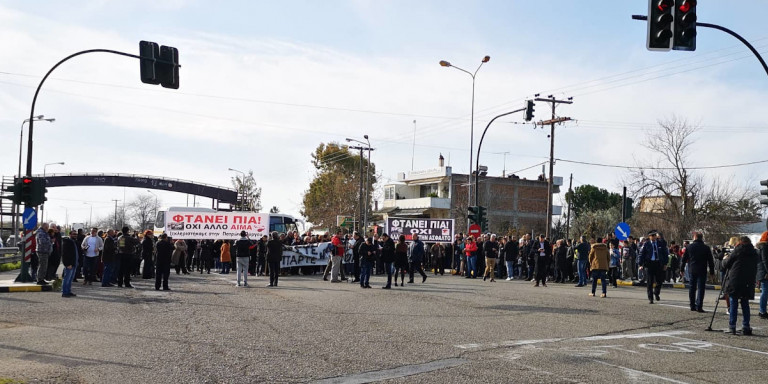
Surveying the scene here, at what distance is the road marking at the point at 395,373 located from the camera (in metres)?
8.02

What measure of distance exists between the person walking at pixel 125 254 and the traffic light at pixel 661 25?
1515 cm

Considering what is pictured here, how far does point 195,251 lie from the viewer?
115ft

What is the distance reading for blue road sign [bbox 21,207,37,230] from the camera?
22.0 meters

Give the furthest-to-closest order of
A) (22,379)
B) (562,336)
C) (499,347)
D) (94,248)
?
(94,248) → (562,336) → (499,347) → (22,379)

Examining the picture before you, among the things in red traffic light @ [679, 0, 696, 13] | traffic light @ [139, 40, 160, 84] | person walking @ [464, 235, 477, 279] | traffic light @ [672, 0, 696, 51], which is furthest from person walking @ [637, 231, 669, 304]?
traffic light @ [139, 40, 160, 84]

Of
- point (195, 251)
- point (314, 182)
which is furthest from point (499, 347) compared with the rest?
point (314, 182)

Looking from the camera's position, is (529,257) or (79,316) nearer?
→ (79,316)

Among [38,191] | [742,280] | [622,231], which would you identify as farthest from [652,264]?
→ [38,191]

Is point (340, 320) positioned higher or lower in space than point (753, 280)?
lower

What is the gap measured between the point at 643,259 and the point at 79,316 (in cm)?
1342

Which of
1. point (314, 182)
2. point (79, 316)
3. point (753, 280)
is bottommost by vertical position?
point (79, 316)

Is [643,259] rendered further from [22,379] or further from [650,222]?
[650,222]

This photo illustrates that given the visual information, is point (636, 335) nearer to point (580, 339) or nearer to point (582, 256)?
point (580, 339)

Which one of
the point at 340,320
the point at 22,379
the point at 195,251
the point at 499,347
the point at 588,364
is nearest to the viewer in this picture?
the point at 22,379
